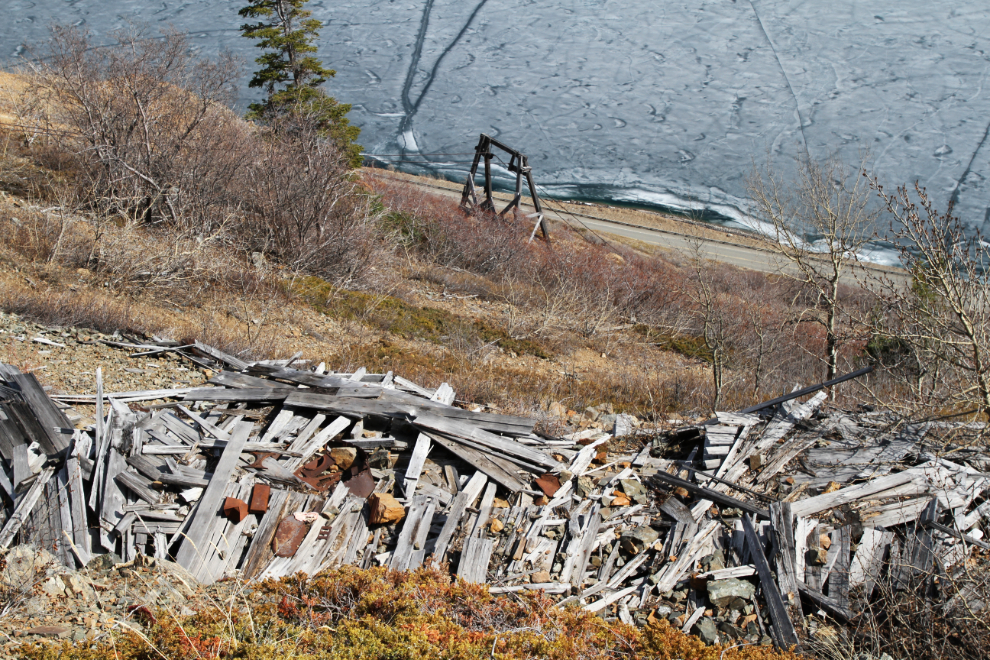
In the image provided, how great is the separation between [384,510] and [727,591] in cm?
229

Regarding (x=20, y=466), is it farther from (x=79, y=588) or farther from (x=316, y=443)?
(x=316, y=443)

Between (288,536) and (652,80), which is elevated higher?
(652,80)

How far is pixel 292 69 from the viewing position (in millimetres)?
16875

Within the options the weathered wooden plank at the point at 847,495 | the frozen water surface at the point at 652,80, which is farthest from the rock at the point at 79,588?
the frozen water surface at the point at 652,80

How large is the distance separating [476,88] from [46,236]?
17573mm

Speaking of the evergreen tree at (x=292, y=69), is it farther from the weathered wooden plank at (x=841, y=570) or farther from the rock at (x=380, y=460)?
the weathered wooden plank at (x=841, y=570)

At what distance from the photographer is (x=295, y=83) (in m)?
17.0

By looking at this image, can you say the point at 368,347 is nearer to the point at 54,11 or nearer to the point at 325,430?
the point at 325,430

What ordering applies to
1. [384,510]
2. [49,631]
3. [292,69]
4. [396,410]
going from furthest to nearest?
1. [292,69]
2. [396,410]
3. [384,510]
4. [49,631]

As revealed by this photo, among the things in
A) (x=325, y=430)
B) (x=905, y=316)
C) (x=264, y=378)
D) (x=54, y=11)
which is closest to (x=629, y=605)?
(x=325, y=430)

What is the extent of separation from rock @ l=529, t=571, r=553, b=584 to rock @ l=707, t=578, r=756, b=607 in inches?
40.2

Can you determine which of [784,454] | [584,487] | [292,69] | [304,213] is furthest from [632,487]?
[292,69]

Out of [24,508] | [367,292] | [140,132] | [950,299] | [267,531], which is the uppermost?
[140,132]

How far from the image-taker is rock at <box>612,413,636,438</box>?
6037 millimetres
